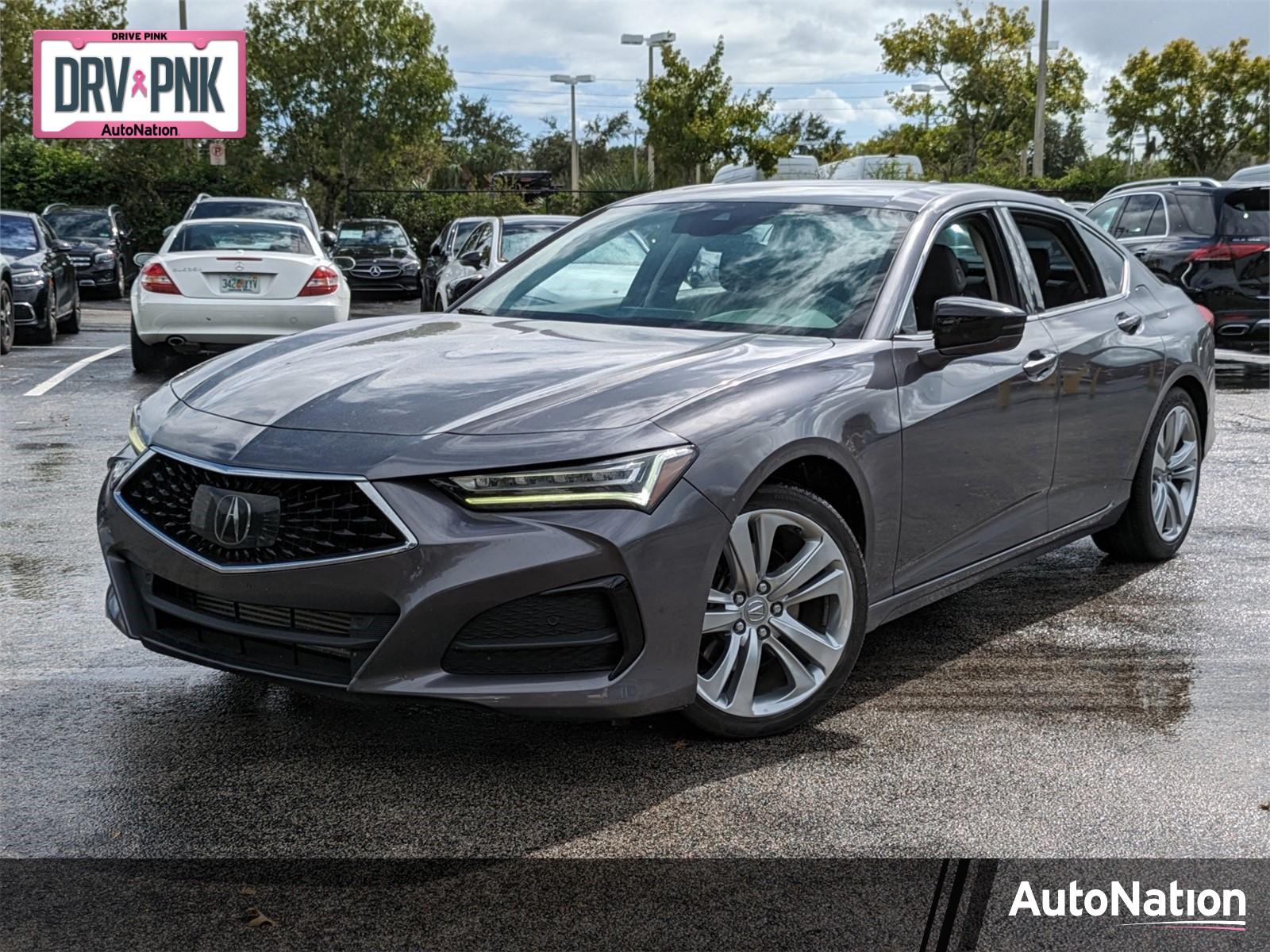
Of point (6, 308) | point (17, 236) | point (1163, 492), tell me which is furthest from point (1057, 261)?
point (17, 236)

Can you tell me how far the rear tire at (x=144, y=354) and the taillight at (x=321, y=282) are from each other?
147 cm

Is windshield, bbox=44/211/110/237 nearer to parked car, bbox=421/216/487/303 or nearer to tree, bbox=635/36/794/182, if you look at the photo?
parked car, bbox=421/216/487/303

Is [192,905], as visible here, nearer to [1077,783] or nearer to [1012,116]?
[1077,783]

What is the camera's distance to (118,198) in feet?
112

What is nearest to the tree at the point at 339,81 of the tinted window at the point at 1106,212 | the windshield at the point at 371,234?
the windshield at the point at 371,234

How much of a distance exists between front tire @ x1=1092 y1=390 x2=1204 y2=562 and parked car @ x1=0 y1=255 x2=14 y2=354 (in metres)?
11.4

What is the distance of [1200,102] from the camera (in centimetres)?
4988

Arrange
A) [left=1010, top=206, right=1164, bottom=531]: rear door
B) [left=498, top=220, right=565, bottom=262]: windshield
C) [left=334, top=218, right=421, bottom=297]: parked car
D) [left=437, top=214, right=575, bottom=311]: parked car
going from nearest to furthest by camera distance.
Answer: [left=1010, top=206, right=1164, bottom=531]: rear door
[left=437, top=214, right=575, bottom=311]: parked car
[left=498, top=220, right=565, bottom=262]: windshield
[left=334, top=218, right=421, bottom=297]: parked car

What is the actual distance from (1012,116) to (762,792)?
1837 inches

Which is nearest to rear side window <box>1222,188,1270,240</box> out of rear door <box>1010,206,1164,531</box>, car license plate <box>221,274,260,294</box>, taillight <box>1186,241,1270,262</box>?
taillight <box>1186,241,1270,262</box>

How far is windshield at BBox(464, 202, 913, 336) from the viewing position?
4734 millimetres

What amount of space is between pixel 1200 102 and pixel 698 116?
1750 centimetres

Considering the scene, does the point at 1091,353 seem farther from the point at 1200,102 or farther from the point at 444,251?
the point at 1200,102

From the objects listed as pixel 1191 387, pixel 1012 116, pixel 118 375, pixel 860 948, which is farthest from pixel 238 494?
pixel 1012 116
